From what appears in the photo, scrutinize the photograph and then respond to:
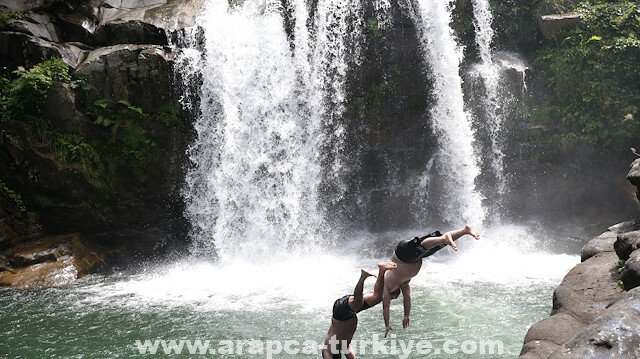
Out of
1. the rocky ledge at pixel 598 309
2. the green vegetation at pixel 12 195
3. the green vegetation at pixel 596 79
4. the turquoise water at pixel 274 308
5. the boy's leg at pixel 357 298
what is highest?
the green vegetation at pixel 596 79

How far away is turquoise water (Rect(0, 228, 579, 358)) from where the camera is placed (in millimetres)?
7340

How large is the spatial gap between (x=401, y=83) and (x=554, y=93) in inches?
170

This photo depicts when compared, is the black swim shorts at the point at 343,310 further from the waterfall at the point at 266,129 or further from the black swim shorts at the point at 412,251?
the waterfall at the point at 266,129

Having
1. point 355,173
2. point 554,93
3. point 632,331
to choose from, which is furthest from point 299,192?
point 632,331

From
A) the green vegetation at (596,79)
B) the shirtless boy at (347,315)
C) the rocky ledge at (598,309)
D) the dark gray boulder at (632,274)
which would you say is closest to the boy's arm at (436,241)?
the shirtless boy at (347,315)

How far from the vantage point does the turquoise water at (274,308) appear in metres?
7.34

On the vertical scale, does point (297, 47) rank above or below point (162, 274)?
above

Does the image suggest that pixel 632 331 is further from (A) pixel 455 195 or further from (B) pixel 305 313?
(A) pixel 455 195

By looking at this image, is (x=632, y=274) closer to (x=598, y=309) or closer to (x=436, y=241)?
(x=598, y=309)

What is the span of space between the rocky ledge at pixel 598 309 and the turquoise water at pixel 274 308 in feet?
3.72

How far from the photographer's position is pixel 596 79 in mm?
13797

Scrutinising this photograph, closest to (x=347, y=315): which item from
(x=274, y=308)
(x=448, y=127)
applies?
(x=274, y=308)

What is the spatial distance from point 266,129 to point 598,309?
948 cm

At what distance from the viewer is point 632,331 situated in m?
4.19
